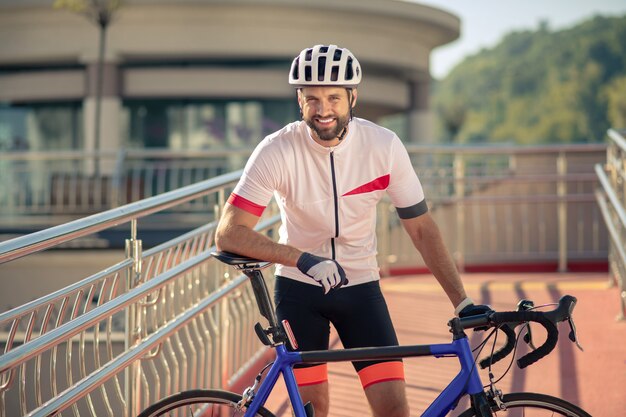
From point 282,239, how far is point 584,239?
1107cm

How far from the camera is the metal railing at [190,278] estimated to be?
13.5 ft

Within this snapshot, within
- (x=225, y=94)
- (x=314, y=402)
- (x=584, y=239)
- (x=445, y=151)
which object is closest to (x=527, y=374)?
(x=314, y=402)

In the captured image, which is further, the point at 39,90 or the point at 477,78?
the point at 477,78

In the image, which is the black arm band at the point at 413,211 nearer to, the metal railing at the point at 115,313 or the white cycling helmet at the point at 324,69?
the white cycling helmet at the point at 324,69

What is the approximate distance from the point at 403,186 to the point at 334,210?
0.90 ft

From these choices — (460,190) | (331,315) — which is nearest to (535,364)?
(331,315)

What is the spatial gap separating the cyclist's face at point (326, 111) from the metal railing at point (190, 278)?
1.01m

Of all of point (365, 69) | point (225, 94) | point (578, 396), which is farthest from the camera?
point (365, 69)

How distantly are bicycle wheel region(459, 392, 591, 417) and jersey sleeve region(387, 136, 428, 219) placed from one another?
2.80 ft

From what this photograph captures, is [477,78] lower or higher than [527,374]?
higher

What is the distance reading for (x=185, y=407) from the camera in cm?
364

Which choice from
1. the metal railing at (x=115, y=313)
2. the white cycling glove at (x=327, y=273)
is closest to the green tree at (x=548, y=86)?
the metal railing at (x=115, y=313)

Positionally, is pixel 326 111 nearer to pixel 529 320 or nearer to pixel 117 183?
pixel 529 320

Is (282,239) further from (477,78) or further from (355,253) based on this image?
(477,78)
